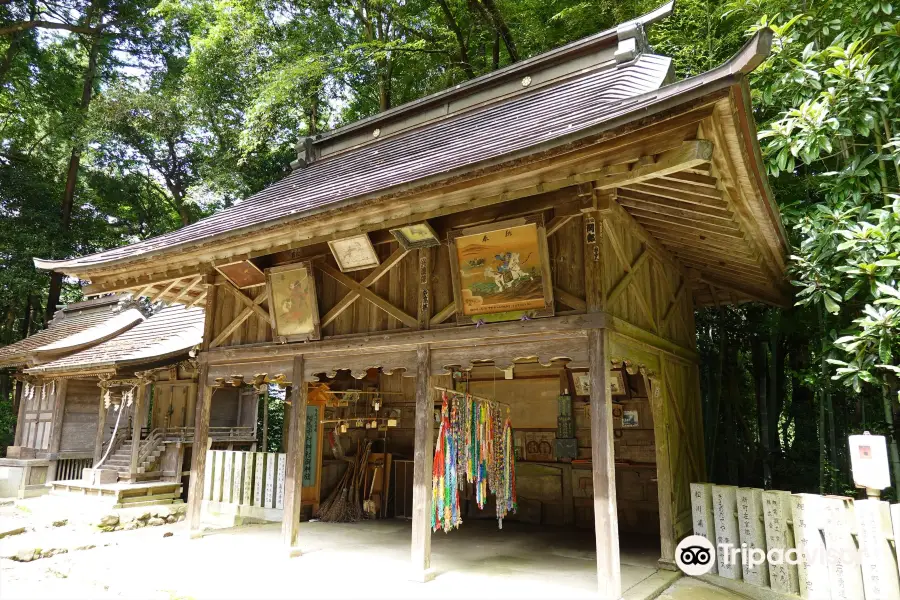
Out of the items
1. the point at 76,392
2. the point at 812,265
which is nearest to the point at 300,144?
the point at 812,265

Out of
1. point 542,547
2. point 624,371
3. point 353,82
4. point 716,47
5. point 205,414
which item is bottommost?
point 542,547

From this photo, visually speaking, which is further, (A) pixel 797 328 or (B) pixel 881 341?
(A) pixel 797 328

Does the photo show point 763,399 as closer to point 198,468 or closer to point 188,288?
point 198,468

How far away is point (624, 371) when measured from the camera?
9469 millimetres

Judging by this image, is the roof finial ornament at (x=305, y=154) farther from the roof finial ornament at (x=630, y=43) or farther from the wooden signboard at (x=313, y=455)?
the roof finial ornament at (x=630, y=43)

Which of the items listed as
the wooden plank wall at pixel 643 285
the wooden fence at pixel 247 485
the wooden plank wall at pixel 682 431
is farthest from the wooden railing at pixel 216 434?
the wooden plank wall at pixel 643 285

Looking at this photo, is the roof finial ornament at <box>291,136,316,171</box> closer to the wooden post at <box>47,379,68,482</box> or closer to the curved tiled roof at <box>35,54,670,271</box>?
the curved tiled roof at <box>35,54,670,271</box>

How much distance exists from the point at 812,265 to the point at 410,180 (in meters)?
4.96

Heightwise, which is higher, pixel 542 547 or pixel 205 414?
pixel 205 414

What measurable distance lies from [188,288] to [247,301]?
244 cm

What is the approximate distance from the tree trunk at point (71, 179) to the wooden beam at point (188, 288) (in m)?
13.4

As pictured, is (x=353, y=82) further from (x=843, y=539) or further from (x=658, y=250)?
(x=843, y=539)

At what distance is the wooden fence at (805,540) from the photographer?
4664 millimetres

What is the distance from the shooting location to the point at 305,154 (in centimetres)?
1062
